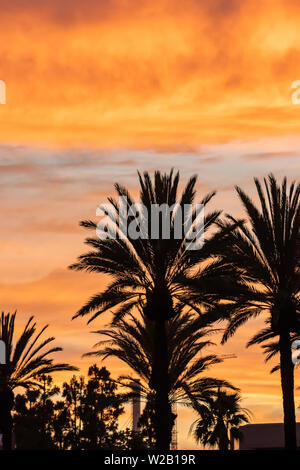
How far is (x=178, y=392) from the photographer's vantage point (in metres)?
45.9

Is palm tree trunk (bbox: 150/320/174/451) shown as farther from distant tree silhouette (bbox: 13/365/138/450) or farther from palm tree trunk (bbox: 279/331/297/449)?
distant tree silhouette (bbox: 13/365/138/450)

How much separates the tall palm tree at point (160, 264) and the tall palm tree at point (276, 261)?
0.90 meters

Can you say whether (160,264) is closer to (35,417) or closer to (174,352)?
(174,352)

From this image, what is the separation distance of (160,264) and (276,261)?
13.9 feet

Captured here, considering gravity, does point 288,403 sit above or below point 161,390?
below

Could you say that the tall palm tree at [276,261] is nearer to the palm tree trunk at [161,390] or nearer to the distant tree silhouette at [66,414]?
the palm tree trunk at [161,390]

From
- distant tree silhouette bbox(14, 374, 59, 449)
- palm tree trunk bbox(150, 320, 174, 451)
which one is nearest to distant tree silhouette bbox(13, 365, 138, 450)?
distant tree silhouette bbox(14, 374, 59, 449)

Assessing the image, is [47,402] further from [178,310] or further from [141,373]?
[178,310]

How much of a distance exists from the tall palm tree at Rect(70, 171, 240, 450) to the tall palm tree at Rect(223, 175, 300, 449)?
0.90 m

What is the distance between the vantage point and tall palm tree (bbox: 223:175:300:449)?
3256 centimetres

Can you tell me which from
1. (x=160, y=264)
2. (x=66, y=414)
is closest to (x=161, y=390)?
(x=160, y=264)

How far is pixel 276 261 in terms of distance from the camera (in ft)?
108

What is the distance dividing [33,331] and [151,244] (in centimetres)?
1612
